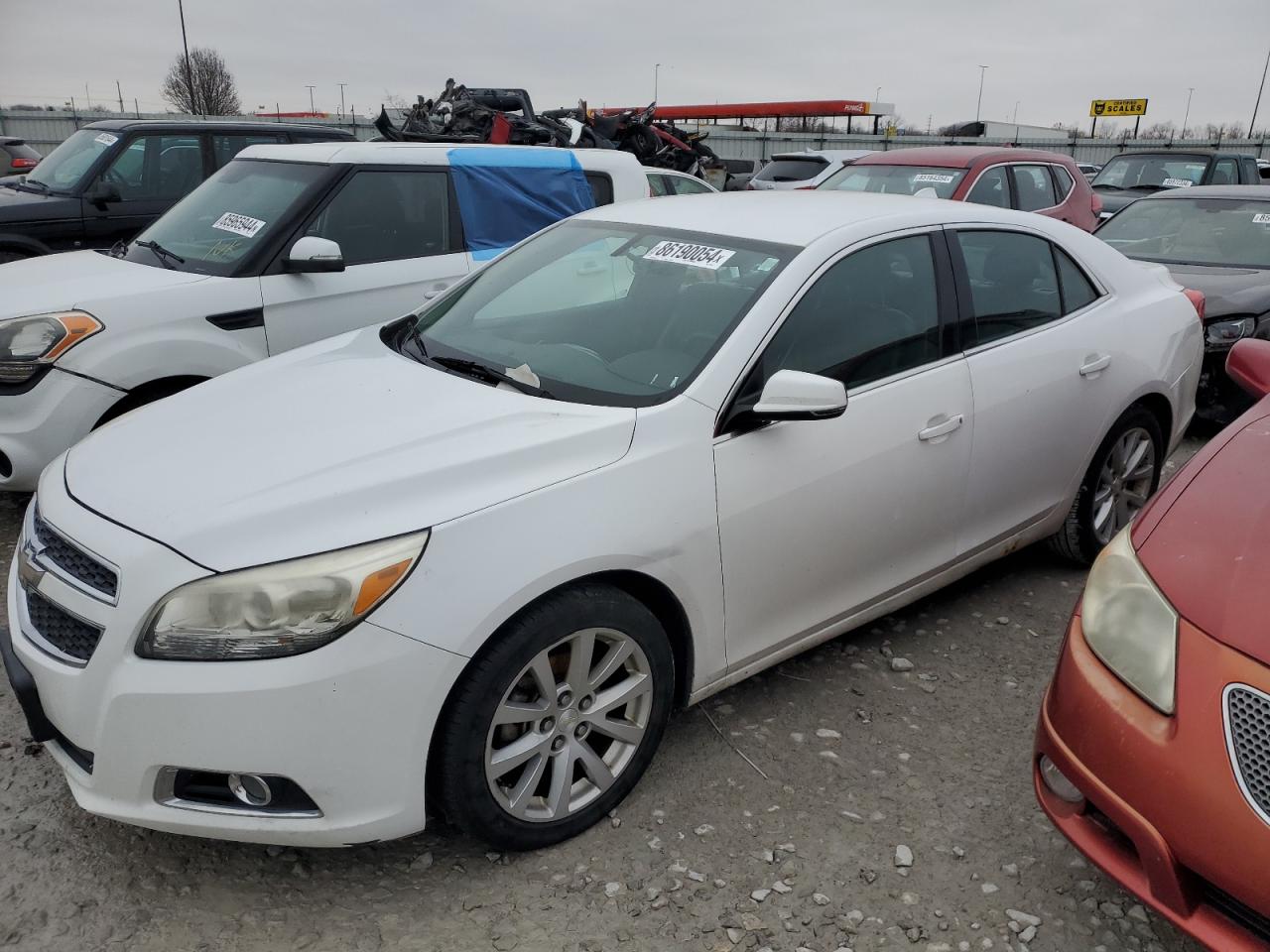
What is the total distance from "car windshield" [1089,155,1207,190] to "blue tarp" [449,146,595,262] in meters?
10.2

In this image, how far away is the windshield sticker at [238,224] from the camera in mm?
4949

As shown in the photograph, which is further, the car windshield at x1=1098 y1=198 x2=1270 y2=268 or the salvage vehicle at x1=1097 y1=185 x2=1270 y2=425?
the car windshield at x1=1098 y1=198 x2=1270 y2=268

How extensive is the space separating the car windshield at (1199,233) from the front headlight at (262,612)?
6.52 m

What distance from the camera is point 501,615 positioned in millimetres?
2271

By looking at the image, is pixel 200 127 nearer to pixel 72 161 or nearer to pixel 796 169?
pixel 72 161

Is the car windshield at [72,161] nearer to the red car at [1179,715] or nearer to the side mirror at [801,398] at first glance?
the side mirror at [801,398]

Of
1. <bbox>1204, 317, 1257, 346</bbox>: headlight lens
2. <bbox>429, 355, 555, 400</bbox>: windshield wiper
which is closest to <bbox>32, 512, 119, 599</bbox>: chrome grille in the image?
<bbox>429, 355, 555, 400</bbox>: windshield wiper

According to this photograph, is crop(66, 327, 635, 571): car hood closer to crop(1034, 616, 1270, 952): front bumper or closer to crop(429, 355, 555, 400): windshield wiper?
crop(429, 355, 555, 400): windshield wiper

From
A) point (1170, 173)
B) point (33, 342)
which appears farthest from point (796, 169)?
point (33, 342)

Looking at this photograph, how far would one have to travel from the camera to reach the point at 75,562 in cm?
236

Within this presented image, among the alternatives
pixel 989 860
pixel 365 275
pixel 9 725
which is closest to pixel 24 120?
pixel 365 275

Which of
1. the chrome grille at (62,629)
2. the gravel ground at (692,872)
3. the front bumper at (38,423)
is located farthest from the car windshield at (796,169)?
the chrome grille at (62,629)

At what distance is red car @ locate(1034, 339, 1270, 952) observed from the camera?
1.85m

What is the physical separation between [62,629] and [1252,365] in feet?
11.2
